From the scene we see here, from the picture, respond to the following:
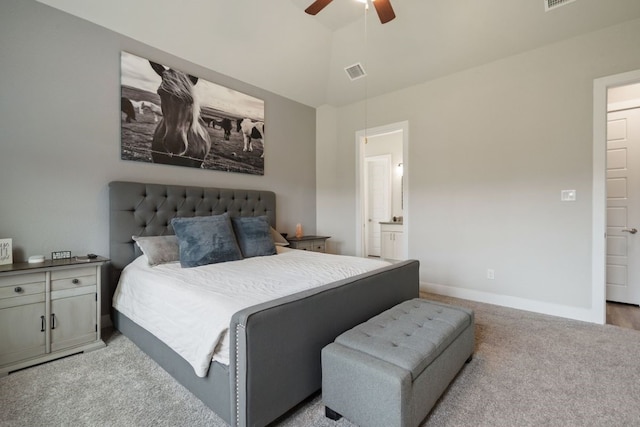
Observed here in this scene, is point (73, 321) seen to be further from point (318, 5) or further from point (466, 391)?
point (318, 5)

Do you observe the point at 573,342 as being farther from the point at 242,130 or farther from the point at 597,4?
the point at 242,130

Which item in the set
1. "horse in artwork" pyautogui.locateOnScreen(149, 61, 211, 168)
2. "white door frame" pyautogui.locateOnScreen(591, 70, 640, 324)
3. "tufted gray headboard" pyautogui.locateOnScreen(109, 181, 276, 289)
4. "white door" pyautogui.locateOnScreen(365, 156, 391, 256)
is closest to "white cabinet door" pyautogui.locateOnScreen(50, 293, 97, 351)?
"tufted gray headboard" pyautogui.locateOnScreen(109, 181, 276, 289)

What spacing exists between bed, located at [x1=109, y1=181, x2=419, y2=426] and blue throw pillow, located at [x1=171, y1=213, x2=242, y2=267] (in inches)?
20.5

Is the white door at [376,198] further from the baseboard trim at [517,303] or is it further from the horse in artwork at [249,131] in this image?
the horse in artwork at [249,131]

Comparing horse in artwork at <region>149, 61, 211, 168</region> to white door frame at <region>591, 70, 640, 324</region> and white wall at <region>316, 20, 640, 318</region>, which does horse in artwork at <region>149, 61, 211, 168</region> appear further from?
white door frame at <region>591, 70, 640, 324</region>

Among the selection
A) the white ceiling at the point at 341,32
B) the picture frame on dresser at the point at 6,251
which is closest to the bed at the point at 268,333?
the picture frame on dresser at the point at 6,251

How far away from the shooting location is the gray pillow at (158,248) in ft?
8.45

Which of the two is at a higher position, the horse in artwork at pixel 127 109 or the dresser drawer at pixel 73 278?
the horse in artwork at pixel 127 109

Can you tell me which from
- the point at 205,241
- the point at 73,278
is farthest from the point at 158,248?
the point at 73,278

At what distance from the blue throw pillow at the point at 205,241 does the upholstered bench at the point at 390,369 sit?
150 centimetres

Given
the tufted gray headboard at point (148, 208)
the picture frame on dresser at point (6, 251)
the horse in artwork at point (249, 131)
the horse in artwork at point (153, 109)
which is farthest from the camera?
the horse in artwork at point (249, 131)

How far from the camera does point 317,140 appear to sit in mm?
4906

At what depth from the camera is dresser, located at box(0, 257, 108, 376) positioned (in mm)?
2018

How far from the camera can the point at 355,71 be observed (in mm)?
4133
